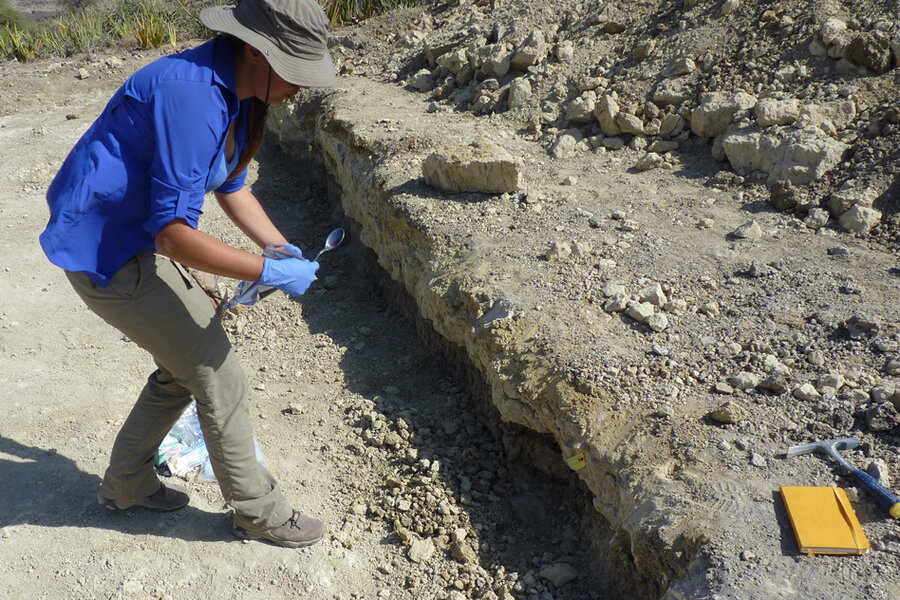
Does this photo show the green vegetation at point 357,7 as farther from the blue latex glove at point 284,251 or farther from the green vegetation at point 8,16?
the green vegetation at point 8,16

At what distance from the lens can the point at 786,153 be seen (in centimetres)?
402

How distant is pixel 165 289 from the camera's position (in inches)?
90.3

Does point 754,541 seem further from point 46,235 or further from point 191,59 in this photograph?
point 46,235

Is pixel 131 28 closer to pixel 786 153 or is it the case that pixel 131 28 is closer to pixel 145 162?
pixel 786 153

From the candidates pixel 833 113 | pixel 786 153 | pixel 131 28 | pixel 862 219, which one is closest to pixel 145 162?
pixel 862 219

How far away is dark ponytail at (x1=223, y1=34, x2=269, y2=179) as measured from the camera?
82.6 inches

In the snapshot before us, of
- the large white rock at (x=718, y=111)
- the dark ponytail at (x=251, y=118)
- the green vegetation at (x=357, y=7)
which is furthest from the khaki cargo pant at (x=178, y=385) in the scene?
the green vegetation at (x=357, y=7)

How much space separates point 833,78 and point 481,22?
2.92 m

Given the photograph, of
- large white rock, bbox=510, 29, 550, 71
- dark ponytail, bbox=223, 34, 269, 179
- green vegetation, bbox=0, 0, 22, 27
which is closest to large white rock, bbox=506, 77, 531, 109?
large white rock, bbox=510, 29, 550, 71

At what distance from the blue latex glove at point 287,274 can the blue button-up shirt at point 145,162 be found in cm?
25

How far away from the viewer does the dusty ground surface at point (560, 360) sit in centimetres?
245

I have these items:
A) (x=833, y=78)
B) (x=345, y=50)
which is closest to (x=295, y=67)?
(x=833, y=78)

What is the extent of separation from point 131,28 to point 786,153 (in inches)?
320

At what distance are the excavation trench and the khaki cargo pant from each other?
103 cm
